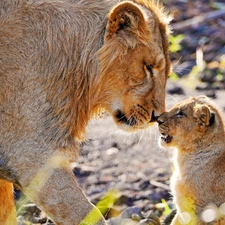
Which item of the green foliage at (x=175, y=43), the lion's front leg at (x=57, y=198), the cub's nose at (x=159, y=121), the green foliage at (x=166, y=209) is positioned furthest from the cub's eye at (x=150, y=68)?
the green foliage at (x=175, y=43)

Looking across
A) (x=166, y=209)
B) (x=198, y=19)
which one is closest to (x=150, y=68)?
(x=166, y=209)

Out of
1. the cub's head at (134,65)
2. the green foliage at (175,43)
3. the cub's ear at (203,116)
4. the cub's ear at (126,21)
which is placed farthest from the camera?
the green foliage at (175,43)

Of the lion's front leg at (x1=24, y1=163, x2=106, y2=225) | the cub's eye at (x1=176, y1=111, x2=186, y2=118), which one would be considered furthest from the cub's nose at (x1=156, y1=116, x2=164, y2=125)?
the lion's front leg at (x1=24, y1=163, x2=106, y2=225)

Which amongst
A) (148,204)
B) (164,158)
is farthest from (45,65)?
(164,158)

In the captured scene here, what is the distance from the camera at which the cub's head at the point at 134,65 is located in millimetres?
6137

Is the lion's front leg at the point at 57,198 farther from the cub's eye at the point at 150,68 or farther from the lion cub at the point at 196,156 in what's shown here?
the cub's eye at the point at 150,68

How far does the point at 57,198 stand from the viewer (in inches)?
237

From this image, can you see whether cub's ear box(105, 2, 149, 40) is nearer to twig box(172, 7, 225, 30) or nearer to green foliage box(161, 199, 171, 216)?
green foliage box(161, 199, 171, 216)

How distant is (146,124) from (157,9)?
2.72ft

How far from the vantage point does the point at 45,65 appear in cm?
611

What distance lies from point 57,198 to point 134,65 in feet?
3.52

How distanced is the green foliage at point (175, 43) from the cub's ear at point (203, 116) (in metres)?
4.84

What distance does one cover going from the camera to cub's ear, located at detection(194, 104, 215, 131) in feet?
21.0

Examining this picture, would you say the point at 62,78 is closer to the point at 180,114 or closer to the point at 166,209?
the point at 180,114
